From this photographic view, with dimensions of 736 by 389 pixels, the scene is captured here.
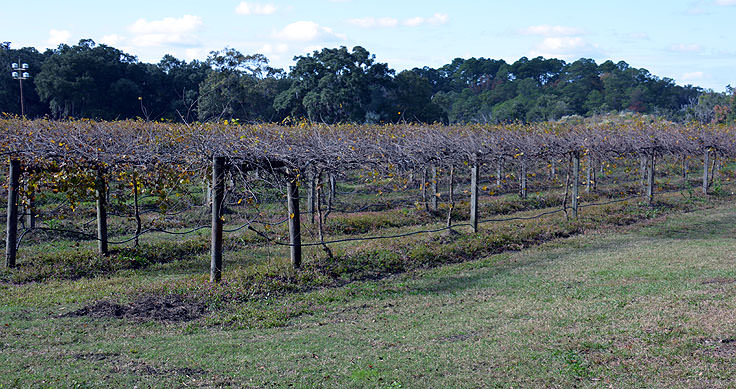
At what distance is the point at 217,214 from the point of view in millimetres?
9828

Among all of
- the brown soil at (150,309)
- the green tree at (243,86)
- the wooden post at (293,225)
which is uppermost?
the green tree at (243,86)

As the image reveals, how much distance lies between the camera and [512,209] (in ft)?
62.1

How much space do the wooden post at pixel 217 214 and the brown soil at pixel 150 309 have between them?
3.66 feet

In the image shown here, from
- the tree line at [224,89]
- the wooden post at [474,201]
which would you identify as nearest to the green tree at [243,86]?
the tree line at [224,89]

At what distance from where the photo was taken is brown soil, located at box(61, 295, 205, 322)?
799 centimetres

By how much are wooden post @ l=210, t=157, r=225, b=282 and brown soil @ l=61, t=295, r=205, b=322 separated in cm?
112

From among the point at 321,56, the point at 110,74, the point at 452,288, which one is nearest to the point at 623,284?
the point at 452,288

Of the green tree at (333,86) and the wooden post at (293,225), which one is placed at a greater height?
the green tree at (333,86)

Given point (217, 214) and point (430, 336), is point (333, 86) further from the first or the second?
point (430, 336)

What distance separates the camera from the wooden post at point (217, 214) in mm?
9734

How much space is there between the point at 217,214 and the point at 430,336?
459cm

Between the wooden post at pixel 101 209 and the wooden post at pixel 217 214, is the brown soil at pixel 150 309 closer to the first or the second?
the wooden post at pixel 217 214

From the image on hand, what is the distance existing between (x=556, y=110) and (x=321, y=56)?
26570 mm

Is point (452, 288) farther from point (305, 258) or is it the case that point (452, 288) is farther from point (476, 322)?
point (305, 258)
